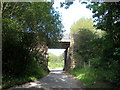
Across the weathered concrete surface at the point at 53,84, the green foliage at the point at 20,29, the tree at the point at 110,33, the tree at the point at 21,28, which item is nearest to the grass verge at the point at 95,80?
the weathered concrete surface at the point at 53,84

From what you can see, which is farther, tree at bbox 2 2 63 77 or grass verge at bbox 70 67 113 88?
tree at bbox 2 2 63 77

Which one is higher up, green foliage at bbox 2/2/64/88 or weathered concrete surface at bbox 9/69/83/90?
green foliage at bbox 2/2/64/88

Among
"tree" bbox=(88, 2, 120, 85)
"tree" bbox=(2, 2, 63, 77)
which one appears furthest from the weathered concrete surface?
"tree" bbox=(88, 2, 120, 85)

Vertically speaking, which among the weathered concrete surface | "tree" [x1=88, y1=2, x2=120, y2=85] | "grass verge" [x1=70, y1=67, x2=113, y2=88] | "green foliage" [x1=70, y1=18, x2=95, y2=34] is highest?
"green foliage" [x1=70, y1=18, x2=95, y2=34]

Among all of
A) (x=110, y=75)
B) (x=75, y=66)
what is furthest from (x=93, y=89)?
(x=75, y=66)

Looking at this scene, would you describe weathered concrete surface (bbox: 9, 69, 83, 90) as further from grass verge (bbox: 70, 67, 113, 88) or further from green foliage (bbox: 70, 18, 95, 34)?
green foliage (bbox: 70, 18, 95, 34)

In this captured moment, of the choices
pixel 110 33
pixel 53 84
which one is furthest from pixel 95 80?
pixel 110 33

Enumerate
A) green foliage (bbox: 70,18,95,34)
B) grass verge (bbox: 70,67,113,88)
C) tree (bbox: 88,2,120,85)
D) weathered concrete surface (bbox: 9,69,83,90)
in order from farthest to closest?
1. green foliage (bbox: 70,18,95,34)
2. weathered concrete surface (bbox: 9,69,83,90)
3. grass verge (bbox: 70,67,113,88)
4. tree (bbox: 88,2,120,85)

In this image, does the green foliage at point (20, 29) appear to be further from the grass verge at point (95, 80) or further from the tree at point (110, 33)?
the grass verge at point (95, 80)

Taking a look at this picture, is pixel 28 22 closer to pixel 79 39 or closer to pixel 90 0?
pixel 90 0

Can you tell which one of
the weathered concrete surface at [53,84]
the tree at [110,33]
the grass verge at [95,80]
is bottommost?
the weathered concrete surface at [53,84]

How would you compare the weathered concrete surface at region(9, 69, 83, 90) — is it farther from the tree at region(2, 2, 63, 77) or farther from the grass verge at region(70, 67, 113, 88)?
the tree at region(2, 2, 63, 77)

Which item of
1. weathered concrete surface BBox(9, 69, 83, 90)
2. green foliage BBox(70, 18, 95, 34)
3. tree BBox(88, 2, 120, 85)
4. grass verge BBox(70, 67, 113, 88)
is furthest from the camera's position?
green foliage BBox(70, 18, 95, 34)

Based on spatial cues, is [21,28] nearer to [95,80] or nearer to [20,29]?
[20,29]
